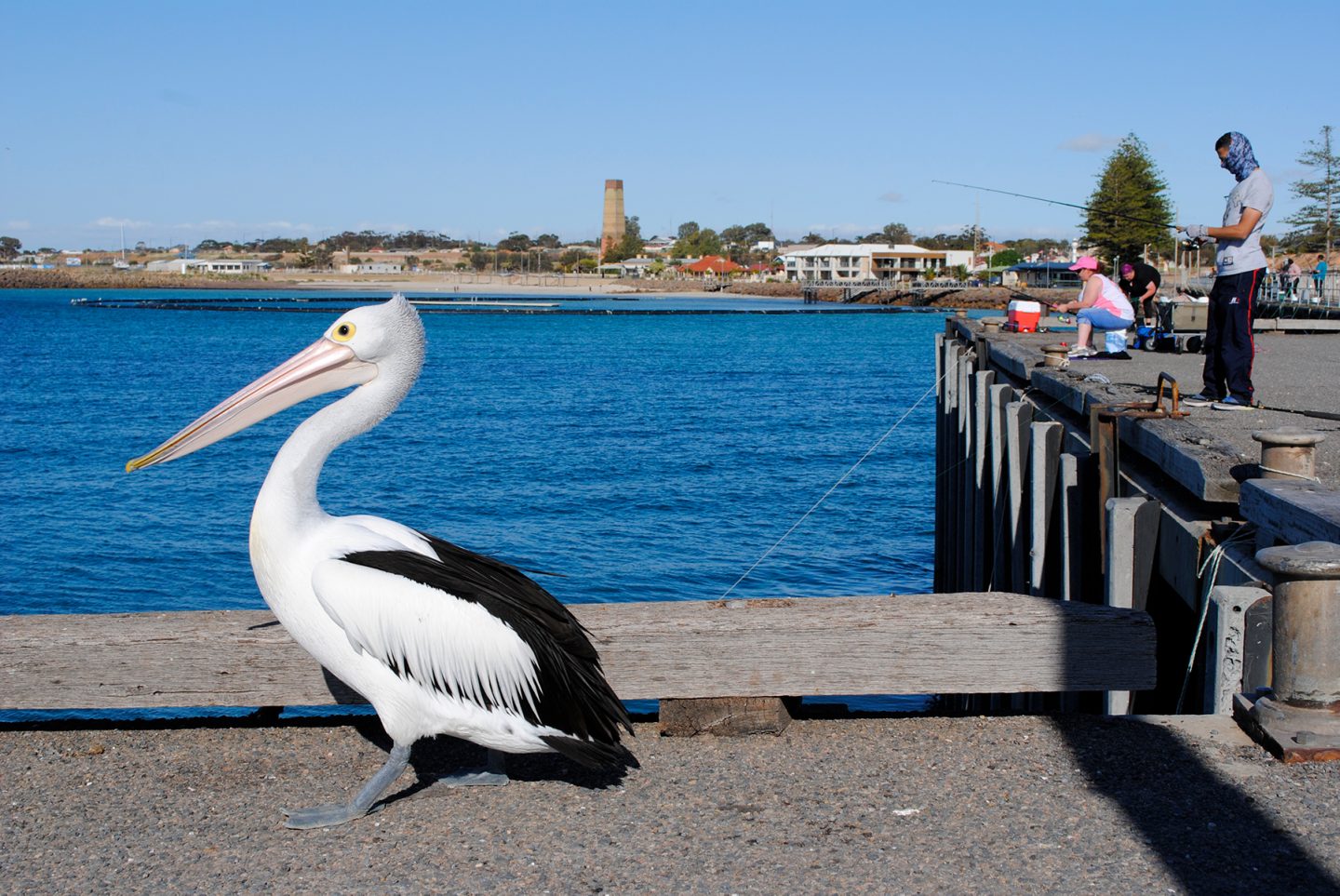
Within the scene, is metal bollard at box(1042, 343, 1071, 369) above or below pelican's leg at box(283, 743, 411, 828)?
above

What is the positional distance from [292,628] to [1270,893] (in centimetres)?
269

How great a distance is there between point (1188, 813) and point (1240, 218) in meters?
5.89

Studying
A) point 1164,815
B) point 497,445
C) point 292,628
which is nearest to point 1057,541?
point 1164,815

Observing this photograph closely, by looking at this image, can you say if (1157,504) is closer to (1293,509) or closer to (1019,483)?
(1293,509)

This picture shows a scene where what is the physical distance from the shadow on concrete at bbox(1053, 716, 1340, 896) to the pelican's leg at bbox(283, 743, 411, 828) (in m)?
2.03

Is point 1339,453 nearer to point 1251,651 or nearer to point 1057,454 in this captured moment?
point 1057,454

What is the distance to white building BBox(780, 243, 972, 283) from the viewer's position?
164m

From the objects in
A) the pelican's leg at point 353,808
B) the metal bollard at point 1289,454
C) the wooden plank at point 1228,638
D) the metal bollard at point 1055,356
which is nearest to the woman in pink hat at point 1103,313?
the metal bollard at point 1055,356

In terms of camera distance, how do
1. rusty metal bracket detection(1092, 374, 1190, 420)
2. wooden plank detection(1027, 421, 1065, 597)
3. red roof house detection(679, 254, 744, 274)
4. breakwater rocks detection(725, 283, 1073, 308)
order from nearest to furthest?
rusty metal bracket detection(1092, 374, 1190, 420) → wooden plank detection(1027, 421, 1065, 597) → breakwater rocks detection(725, 283, 1073, 308) → red roof house detection(679, 254, 744, 274)

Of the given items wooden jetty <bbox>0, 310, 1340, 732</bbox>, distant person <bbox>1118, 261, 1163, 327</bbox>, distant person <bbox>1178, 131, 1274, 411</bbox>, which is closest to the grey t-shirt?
distant person <bbox>1178, 131, 1274, 411</bbox>

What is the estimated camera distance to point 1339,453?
6.85m

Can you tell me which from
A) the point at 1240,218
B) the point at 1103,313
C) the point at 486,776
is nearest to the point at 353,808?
the point at 486,776

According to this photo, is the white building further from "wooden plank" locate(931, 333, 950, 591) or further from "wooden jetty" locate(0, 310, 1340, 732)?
"wooden jetty" locate(0, 310, 1340, 732)

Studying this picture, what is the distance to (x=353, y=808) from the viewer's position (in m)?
3.60
